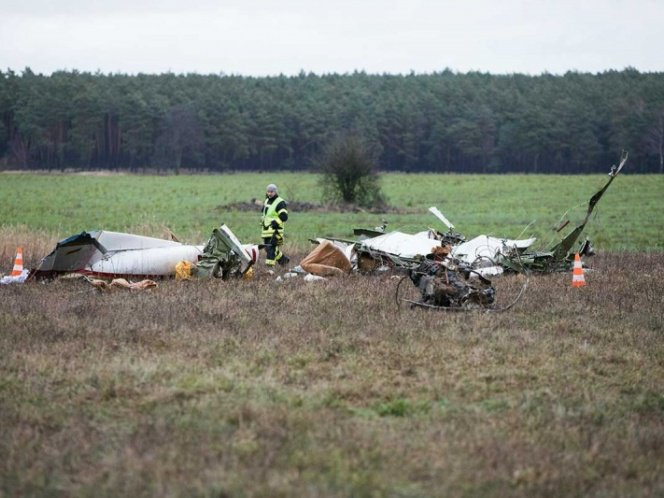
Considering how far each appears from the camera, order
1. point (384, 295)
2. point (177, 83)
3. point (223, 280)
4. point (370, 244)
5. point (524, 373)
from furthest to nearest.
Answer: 1. point (177, 83)
2. point (370, 244)
3. point (223, 280)
4. point (384, 295)
5. point (524, 373)

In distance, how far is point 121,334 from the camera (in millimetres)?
9609

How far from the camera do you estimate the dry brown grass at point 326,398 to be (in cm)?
539

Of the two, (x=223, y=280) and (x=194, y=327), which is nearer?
(x=194, y=327)

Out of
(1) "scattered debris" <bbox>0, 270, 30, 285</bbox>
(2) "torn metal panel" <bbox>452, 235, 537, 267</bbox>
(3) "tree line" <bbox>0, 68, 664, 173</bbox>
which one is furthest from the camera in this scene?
(3) "tree line" <bbox>0, 68, 664, 173</bbox>

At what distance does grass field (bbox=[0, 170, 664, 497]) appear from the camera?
5414 mm

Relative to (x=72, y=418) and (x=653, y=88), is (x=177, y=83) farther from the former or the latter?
(x=72, y=418)

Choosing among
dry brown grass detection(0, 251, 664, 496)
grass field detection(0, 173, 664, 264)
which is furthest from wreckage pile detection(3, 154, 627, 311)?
dry brown grass detection(0, 251, 664, 496)

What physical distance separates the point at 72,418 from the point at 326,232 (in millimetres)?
21158

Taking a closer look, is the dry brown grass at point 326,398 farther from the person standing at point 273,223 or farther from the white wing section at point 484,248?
the person standing at point 273,223

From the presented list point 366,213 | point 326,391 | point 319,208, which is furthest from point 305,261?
point 319,208

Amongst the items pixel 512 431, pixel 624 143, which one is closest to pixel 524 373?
pixel 512 431

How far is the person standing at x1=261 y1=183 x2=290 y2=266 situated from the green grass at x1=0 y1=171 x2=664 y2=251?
454 centimetres

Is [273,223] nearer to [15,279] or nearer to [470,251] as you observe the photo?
[470,251]

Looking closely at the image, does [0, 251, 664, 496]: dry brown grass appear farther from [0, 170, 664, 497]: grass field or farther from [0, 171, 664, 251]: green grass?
[0, 171, 664, 251]: green grass
